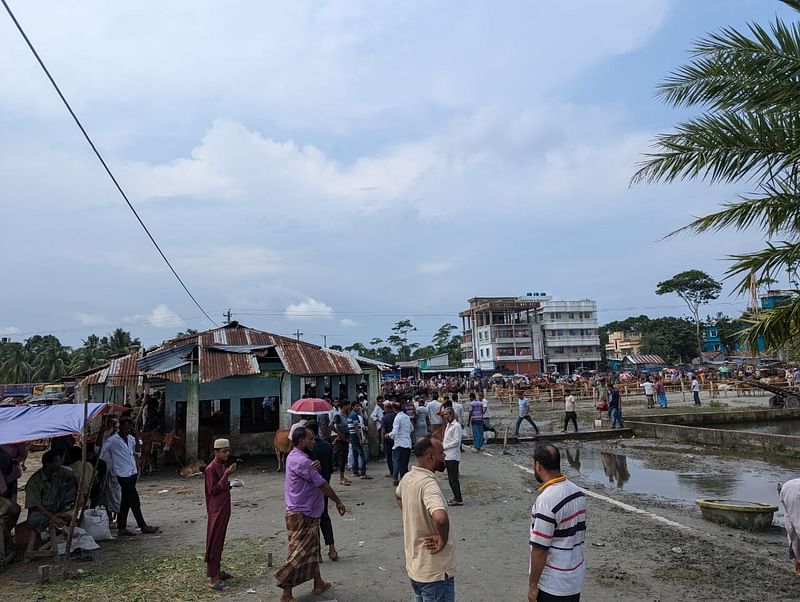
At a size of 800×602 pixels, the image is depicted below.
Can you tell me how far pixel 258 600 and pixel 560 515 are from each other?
3488 mm

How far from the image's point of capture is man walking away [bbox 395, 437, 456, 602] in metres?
3.46

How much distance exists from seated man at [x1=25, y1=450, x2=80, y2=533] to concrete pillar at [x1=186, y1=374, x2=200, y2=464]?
20.8 ft

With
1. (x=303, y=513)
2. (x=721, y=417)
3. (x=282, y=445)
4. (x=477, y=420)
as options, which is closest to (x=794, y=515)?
(x=303, y=513)

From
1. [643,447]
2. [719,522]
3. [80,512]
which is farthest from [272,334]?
[719,522]

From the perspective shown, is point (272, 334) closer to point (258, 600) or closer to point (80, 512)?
point (80, 512)

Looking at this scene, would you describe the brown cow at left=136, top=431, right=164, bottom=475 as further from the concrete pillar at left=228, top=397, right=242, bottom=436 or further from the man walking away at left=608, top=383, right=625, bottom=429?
the man walking away at left=608, top=383, right=625, bottom=429

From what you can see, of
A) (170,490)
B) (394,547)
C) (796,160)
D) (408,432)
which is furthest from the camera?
(170,490)

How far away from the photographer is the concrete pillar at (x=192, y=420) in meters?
13.2

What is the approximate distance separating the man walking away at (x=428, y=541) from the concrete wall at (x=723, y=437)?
14.4 m

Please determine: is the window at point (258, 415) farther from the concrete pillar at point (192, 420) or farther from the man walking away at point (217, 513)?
the man walking away at point (217, 513)

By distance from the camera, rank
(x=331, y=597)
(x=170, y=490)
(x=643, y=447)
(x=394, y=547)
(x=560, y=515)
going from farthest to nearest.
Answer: (x=643, y=447)
(x=170, y=490)
(x=394, y=547)
(x=331, y=597)
(x=560, y=515)

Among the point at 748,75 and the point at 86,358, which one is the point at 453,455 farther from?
the point at 86,358

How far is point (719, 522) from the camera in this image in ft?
25.4

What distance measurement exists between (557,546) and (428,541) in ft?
2.63
